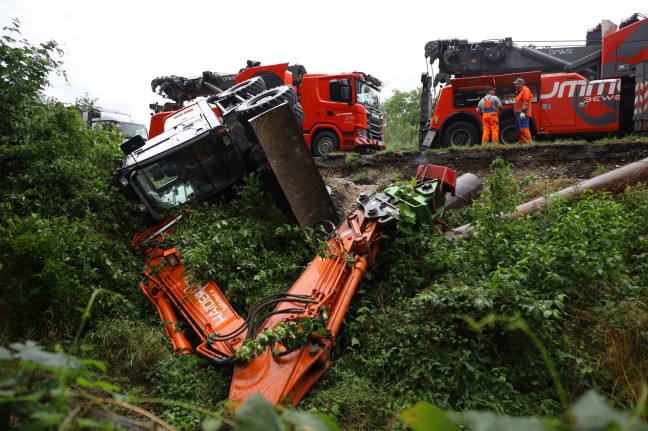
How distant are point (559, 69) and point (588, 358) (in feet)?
33.2

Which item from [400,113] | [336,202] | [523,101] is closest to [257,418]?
[336,202]

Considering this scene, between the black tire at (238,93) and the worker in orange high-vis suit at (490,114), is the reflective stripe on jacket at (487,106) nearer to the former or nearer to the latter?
the worker in orange high-vis suit at (490,114)

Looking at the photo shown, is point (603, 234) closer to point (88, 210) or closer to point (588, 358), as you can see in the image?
point (588, 358)

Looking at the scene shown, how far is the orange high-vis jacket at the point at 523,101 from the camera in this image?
32.1ft

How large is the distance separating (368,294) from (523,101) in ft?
23.5

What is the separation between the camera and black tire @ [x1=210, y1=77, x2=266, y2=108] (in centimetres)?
747

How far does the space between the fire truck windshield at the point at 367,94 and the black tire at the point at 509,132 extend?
377 centimetres

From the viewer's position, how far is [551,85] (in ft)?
33.5

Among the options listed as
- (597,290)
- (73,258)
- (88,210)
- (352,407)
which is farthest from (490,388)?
(88,210)

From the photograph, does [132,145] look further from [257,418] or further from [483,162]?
[483,162]

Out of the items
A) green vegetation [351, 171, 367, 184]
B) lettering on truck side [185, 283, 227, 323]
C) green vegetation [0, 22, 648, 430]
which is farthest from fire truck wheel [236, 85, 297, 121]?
green vegetation [351, 171, 367, 184]

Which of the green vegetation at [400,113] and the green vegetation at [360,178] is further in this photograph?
the green vegetation at [400,113]

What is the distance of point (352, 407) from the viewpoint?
331 centimetres

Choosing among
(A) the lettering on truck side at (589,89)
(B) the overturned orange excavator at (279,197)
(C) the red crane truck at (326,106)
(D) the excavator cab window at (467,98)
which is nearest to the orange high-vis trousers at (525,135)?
(A) the lettering on truck side at (589,89)
